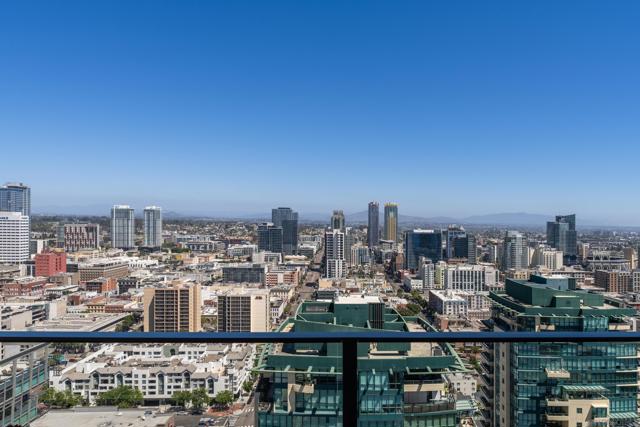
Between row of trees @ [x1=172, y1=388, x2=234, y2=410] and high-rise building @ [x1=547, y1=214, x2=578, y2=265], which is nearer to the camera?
row of trees @ [x1=172, y1=388, x2=234, y2=410]

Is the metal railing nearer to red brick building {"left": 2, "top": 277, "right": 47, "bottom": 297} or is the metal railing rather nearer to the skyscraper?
red brick building {"left": 2, "top": 277, "right": 47, "bottom": 297}

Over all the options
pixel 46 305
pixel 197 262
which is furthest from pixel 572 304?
pixel 197 262

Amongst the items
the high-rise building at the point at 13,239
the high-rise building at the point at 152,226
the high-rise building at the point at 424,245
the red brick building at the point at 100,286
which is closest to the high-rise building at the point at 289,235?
the high-rise building at the point at 424,245

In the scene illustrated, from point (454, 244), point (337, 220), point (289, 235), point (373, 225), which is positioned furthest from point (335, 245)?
point (373, 225)

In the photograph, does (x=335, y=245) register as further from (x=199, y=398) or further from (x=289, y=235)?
(x=199, y=398)

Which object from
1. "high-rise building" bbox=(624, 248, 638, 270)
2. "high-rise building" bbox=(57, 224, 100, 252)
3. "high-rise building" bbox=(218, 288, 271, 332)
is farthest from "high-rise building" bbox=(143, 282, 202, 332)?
"high-rise building" bbox=(624, 248, 638, 270)

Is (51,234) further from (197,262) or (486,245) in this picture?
(486,245)
